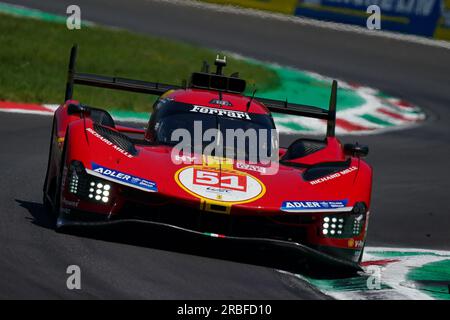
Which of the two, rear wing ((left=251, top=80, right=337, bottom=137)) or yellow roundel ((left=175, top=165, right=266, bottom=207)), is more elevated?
rear wing ((left=251, top=80, right=337, bottom=137))

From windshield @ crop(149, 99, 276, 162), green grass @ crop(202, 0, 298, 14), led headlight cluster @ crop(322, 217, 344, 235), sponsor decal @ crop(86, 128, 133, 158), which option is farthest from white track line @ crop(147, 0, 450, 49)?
sponsor decal @ crop(86, 128, 133, 158)

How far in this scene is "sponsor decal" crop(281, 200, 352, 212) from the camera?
840cm

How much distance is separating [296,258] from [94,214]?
149 cm

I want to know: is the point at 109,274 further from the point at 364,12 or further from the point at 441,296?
the point at 364,12

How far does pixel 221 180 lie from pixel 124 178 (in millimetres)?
715

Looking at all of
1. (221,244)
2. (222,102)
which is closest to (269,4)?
(222,102)

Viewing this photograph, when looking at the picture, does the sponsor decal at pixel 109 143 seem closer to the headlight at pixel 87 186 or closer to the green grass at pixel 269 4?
the headlight at pixel 87 186

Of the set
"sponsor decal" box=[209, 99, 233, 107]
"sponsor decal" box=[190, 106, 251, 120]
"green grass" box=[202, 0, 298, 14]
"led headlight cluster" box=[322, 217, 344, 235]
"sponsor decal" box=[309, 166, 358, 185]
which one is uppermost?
"green grass" box=[202, 0, 298, 14]

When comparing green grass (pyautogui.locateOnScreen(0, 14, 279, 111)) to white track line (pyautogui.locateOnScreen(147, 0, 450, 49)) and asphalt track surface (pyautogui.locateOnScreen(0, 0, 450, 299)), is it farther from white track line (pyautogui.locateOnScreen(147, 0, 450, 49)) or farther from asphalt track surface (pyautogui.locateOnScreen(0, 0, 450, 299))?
white track line (pyautogui.locateOnScreen(147, 0, 450, 49))

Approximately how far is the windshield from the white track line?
14041mm

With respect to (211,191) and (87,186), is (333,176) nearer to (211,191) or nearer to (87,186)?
(211,191)

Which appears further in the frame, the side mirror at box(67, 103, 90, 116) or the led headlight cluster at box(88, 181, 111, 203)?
the side mirror at box(67, 103, 90, 116)

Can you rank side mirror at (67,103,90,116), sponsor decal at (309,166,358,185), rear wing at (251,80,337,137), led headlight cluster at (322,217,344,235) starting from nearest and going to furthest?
led headlight cluster at (322,217,344,235) → sponsor decal at (309,166,358,185) → side mirror at (67,103,90,116) → rear wing at (251,80,337,137)

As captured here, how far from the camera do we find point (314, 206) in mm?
8477
